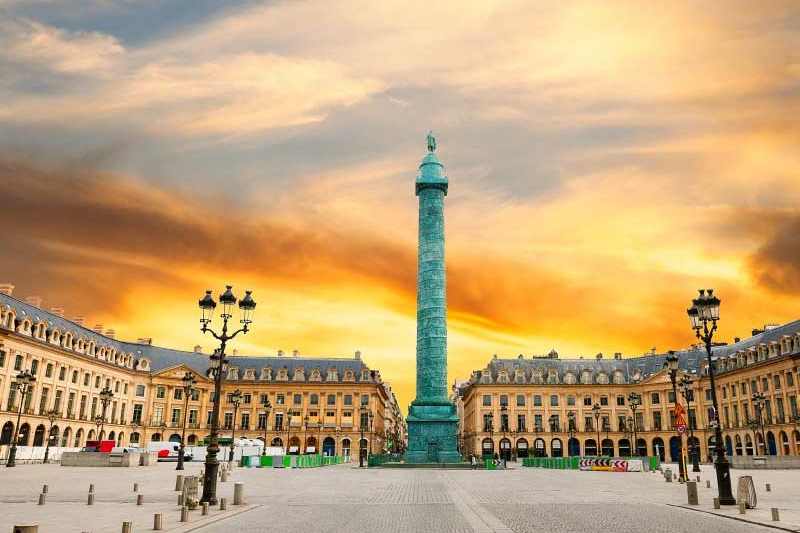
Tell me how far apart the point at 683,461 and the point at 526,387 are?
6677 centimetres

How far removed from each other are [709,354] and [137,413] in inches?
3297

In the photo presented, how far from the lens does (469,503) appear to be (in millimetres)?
19531

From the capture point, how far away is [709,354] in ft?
63.8

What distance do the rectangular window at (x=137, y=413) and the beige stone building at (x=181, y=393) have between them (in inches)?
Result: 5.4

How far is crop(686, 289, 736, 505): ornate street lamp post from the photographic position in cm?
1800

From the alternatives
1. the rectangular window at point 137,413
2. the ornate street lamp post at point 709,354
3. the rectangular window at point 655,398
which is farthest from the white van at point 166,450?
the rectangular window at point 655,398

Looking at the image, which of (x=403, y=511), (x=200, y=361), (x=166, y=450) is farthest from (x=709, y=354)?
(x=200, y=361)

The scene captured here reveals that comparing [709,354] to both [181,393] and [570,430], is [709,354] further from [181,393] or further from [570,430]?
[181,393]

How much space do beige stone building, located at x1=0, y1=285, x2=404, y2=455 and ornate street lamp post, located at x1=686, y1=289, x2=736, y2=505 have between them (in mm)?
59374

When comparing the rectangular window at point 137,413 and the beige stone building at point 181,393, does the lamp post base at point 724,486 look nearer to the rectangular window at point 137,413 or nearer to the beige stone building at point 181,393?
the beige stone building at point 181,393

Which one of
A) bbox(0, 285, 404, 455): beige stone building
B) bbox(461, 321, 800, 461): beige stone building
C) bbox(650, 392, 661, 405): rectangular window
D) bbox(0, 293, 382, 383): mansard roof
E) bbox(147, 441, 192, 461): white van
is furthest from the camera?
bbox(650, 392, 661, 405): rectangular window

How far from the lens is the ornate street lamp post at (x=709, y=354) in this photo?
18000 millimetres

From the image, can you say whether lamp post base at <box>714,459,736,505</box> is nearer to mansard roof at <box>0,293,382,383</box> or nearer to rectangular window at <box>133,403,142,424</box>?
mansard roof at <box>0,293,382,383</box>

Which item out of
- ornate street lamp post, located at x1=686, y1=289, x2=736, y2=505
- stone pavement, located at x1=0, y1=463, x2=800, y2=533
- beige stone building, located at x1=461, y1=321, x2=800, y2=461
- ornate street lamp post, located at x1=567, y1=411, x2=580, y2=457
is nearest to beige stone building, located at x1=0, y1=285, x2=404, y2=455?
beige stone building, located at x1=461, y1=321, x2=800, y2=461
